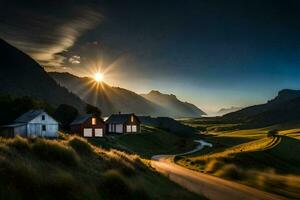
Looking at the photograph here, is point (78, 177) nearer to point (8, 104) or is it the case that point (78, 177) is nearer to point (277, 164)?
point (277, 164)

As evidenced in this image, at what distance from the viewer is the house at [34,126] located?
75000 mm

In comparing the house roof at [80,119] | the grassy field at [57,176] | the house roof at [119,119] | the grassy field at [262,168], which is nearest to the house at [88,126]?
the house roof at [80,119]

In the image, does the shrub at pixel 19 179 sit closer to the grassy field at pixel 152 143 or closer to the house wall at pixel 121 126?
the grassy field at pixel 152 143

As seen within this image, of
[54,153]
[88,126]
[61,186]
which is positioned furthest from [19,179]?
[88,126]

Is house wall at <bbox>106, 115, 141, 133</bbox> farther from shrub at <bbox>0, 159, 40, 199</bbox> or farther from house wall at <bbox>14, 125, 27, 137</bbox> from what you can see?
shrub at <bbox>0, 159, 40, 199</bbox>

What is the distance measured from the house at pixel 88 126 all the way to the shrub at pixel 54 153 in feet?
266

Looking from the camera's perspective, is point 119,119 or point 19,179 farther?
point 119,119

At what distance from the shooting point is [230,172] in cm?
3816

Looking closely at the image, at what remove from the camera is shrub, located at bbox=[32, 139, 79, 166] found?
55.0ft

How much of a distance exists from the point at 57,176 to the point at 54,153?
11.8 feet

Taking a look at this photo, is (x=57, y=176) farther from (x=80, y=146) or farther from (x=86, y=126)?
(x=86, y=126)

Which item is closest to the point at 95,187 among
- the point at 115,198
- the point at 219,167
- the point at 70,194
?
the point at 115,198

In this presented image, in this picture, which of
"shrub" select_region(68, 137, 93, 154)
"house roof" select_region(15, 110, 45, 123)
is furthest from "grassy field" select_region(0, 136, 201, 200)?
"house roof" select_region(15, 110, 45, 123)

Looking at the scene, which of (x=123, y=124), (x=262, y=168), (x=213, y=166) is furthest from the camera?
(x=123, y=124)
